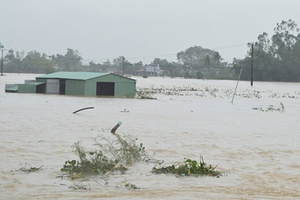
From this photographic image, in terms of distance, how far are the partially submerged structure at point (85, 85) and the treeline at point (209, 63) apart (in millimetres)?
27855

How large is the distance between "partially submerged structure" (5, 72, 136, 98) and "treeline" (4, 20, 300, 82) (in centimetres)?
2786

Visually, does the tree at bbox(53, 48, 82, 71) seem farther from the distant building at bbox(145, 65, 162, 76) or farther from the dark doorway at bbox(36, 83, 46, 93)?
the dark doorway at bbox(36, 83, 46, 93)

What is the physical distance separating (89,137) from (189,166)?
4.21 meters

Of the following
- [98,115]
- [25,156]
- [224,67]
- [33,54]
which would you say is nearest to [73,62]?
[33,54]

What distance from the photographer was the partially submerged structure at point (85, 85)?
3127 centimetres

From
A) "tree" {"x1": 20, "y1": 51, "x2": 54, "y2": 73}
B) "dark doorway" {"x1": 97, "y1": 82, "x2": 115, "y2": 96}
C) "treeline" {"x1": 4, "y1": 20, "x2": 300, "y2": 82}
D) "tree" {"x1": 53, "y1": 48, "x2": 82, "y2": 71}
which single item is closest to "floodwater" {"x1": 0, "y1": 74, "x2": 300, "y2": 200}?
"dark doorway" {"x1": 97, "y1": 82, "x2": 115, "y2": 96}

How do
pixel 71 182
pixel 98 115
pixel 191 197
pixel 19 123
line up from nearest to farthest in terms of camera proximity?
pixel 191 197, pixel 71 182, pixel 19 123, pixel 98 115

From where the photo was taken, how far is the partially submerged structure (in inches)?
1231

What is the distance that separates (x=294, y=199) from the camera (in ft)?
23.4

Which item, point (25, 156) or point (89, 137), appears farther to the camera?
point (89, 137)

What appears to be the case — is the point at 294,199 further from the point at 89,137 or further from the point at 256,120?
the point at 256,120

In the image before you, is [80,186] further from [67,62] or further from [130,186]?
[67,62]

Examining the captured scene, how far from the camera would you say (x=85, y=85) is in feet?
102

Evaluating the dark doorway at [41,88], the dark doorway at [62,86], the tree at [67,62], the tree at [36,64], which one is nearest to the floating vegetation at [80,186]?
the dark doorway at [62,86]
